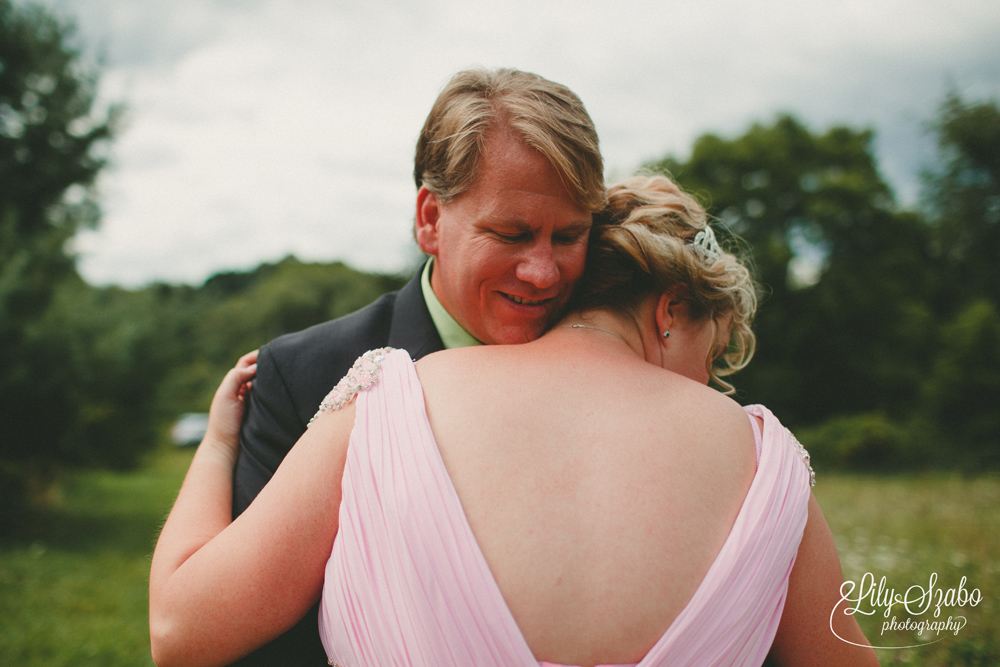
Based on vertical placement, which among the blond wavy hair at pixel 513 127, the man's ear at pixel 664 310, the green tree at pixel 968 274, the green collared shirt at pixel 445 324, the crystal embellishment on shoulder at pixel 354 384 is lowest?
the green tree at pixel 968 274

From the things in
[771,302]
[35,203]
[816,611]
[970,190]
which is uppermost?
[816,611]

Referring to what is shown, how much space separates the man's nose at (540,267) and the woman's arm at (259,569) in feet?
2.73

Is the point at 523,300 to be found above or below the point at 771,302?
above

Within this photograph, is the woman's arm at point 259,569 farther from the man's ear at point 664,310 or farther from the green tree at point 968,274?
the green tree at point 968,274

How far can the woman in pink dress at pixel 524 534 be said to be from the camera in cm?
163

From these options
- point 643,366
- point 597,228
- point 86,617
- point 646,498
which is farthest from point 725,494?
point 86,617

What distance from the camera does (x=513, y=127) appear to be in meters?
2.38

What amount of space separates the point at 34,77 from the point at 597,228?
12.6 metres

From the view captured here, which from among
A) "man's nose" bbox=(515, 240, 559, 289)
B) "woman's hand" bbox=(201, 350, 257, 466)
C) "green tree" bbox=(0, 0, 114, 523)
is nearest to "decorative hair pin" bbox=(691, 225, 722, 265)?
"man's nose" bbox=(515, 240, 559, 289)

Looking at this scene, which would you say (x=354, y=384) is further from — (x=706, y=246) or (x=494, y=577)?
(x=706, y=246)

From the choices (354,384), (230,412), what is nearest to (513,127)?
(354,384)

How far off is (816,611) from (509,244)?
1.52 m

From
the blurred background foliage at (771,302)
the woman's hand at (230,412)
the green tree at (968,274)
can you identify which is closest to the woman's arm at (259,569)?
the woman's hand at (230,412)

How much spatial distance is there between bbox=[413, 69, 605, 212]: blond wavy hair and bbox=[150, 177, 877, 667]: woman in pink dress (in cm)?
68
